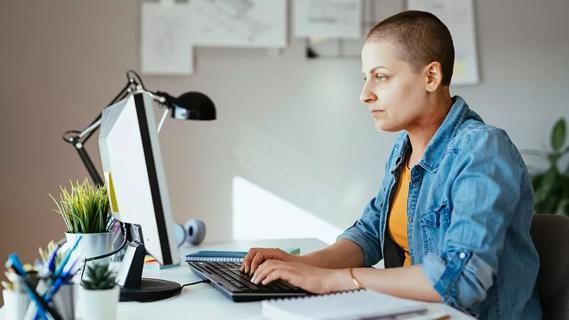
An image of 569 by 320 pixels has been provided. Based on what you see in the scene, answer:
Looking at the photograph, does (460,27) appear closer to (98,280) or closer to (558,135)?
(558,135)

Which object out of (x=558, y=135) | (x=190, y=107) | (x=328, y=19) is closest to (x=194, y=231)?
(x=190, y=107)

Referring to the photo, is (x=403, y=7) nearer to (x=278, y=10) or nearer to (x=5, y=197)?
(x=278, y=10)

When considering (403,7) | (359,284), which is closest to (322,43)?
(403,7)

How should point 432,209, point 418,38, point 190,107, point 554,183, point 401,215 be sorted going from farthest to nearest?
point 554,183
point 190,107
point 401,215
point 418,38
point 432,209

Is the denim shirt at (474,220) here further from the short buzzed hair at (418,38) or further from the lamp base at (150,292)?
the lamp base at (150,292)

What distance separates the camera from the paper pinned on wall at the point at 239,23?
3.38m

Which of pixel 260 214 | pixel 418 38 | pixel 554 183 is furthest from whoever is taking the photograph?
pixel 554 183

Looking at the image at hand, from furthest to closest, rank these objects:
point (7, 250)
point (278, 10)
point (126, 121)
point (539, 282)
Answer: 1. point (278, 10)
2. point (7, 250)
3. point (539, 282)
4. point (126, 121)

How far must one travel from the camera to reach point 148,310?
1208 millimetres

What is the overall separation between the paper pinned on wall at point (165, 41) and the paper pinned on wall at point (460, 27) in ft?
4.00

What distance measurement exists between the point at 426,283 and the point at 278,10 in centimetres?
245

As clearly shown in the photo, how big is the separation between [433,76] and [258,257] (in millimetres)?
543

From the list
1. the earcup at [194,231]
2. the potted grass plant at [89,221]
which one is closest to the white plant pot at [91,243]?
the potted grass plant at [89,221]

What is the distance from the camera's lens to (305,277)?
128 cm
